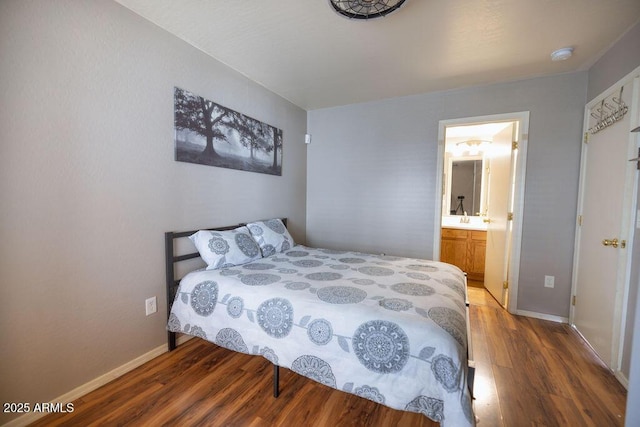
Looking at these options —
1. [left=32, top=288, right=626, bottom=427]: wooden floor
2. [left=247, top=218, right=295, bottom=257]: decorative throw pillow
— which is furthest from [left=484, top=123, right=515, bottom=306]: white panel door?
[left=247, top=218, right=295, bottom=257]: decorative throw pillow

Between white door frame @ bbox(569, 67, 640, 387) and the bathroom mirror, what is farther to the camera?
the bathroom mirror

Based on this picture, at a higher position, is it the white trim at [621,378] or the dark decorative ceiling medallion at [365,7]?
the dark decorative ceiling medallion at [365,7]

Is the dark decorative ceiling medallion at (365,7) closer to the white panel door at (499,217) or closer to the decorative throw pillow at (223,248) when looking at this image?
the decorative throw pillow at (223,248)

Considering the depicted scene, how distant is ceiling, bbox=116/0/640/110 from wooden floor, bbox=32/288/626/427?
247cm

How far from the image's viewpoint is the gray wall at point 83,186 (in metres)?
1.32

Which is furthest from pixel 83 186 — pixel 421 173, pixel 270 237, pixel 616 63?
pixel 616 63

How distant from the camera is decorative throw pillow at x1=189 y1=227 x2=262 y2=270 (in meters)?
2.10

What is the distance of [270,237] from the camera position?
267 centimetres

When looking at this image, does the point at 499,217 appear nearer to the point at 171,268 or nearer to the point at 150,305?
the point at 171,268

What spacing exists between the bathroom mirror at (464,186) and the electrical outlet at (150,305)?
4462 mm

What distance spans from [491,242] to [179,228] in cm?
A: 361

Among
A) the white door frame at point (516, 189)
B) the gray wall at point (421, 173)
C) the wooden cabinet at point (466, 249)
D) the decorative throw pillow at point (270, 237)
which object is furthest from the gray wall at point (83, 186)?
the wooden cabinet at point (466, 249)

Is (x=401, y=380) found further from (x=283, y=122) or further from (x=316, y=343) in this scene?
(x=283, y=122)

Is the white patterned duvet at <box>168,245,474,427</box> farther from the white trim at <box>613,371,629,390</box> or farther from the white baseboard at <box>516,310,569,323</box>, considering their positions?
the white baseboard at <box>516,310,569,323</box>
